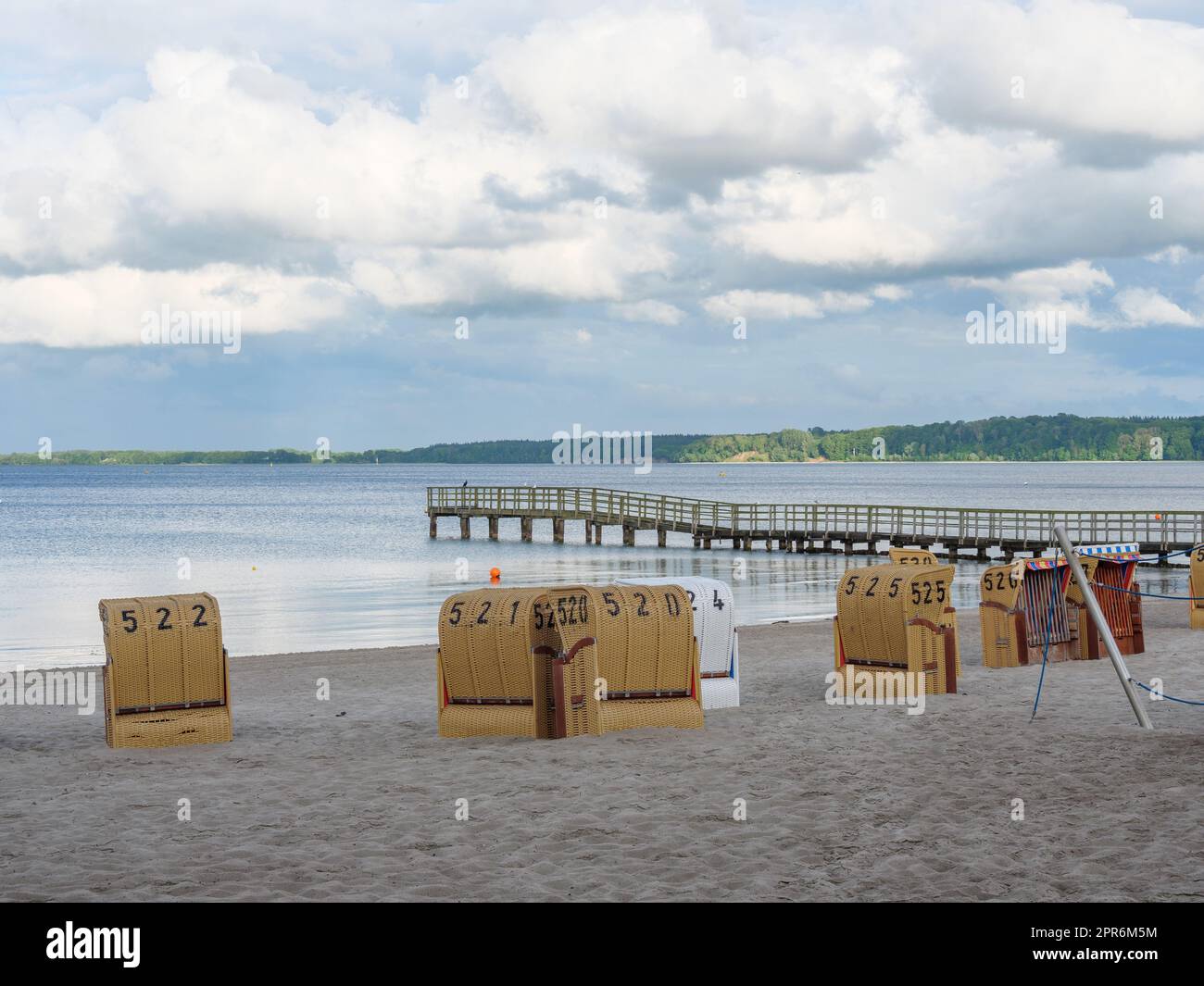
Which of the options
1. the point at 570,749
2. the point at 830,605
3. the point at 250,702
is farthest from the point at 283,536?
the point at 570,749

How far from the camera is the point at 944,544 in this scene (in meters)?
48.0

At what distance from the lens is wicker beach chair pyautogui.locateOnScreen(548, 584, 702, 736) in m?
11.7

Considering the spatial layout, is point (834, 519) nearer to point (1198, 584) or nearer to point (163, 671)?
point (1198, 584)

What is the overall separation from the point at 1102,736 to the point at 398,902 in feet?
22.9

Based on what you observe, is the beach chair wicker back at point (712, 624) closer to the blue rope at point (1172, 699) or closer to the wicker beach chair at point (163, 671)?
the blue rope at point (1172, 699)

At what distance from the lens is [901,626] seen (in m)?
14.2

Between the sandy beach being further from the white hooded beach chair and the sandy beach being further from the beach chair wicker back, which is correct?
the beach chair wicker back

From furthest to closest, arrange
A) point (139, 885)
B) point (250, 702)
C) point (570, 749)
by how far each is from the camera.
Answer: point (250, 702)
point (570, 749)
point (139, 885)

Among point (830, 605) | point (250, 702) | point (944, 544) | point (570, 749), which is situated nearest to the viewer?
point (570, 749)

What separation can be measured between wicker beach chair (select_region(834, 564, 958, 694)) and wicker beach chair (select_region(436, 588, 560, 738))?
4.05 meters

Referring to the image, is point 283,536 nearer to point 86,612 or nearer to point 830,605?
point 86,612

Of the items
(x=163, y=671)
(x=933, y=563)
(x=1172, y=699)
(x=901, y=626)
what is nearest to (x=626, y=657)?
(x=901, y=626)

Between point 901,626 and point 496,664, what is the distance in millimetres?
4840

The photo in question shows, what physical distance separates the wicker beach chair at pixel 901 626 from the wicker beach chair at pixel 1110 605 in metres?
3.77
